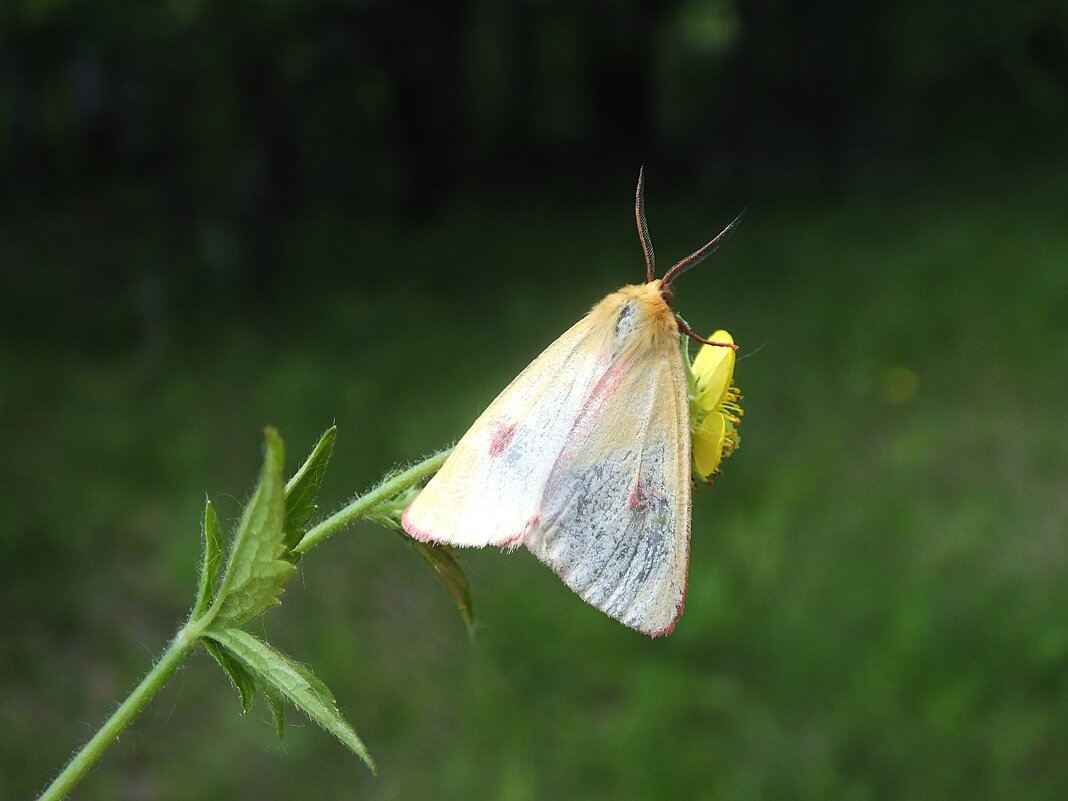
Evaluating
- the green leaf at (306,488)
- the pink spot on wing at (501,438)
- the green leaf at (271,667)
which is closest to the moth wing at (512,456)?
the pink spot on wing at (501,438)

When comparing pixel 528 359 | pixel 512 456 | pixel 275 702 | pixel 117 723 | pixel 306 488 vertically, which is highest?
pixel 528 359

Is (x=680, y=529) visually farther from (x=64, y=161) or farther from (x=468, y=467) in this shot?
(x=64, y=161)

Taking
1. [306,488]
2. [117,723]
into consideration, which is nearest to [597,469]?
[306,488]

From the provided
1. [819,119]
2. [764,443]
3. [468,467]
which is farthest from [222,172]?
[468,467]

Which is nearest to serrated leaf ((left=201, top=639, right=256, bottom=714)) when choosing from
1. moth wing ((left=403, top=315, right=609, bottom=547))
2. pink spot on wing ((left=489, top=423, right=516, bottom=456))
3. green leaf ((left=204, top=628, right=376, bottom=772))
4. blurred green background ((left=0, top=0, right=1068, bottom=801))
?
green leaf ((left=204, top=628, right=376, bottom=772))

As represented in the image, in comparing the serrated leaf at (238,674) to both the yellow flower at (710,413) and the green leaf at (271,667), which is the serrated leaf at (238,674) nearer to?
the green leaf at (271,667)

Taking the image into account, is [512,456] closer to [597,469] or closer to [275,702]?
[597,469]
